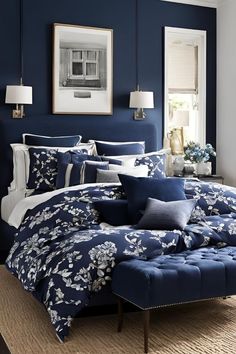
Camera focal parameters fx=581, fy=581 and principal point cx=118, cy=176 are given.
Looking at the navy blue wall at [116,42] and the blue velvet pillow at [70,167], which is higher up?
the navy blue wall at [116,42]

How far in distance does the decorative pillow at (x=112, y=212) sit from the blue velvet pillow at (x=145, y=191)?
5 centimetres

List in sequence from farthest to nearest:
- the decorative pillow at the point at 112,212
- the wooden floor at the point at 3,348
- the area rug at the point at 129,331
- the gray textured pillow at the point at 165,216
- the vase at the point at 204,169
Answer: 1. the vase at the point at 204,169
2. the decorative pillow at the point at 112,212
3. the gray textured pillow at the point at 165,216
4. the area rug at the point at 129,331
5. the wooden floor at the point at 3,348

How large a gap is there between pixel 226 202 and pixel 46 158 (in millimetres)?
2001

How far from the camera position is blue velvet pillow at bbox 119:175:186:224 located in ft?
14.9

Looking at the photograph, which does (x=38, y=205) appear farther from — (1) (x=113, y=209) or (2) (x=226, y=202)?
(2) (x=226, y=202)

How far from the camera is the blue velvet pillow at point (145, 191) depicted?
4.54 meters

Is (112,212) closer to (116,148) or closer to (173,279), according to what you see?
(173,279)

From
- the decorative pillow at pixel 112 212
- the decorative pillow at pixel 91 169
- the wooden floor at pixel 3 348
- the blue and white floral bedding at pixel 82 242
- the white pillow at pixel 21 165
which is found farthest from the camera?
the white pillow at pixel 21 165

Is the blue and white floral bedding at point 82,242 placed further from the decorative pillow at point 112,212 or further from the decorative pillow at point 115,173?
the decorative pillow at point 115,173

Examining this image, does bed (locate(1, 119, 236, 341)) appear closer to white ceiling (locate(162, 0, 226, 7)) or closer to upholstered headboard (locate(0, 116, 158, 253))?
upholstered headboard (locate(0, 116, 158, 253))

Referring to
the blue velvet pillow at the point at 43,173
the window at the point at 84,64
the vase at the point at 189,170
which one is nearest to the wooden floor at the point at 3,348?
the blue velvet pillow at the point at 43,173

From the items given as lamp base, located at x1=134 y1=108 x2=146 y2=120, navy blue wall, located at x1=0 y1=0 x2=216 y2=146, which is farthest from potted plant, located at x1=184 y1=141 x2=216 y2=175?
lamp base, located at x1=134 y1=108 x2=146 y2=120

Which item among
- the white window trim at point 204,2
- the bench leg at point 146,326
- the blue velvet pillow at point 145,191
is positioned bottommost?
the bench leg at point 146,326

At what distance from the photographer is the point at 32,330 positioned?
3.87m
